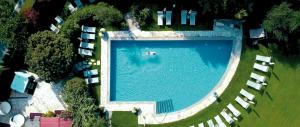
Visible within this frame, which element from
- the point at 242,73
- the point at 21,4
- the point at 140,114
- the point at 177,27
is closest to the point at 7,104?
the point at 21,4

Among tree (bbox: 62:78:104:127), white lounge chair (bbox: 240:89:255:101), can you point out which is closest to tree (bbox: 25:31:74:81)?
tree (bbox: 62:78:104:127)

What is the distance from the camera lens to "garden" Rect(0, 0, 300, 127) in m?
34.8

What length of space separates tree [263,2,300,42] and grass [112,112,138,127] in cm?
1091

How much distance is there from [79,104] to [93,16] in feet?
19.9

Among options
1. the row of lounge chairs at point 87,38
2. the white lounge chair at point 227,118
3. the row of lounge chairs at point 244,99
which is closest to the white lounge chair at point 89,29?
the row of lounge chairs at point 87,38

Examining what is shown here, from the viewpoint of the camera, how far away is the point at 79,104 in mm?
35156

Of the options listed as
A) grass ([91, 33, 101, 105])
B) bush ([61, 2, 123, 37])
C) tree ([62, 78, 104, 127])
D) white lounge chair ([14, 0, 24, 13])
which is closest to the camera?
tree ([62, 78, 104, 127])

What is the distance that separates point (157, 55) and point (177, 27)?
7.81ft

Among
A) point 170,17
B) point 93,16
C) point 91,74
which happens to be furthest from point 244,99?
point 93,16

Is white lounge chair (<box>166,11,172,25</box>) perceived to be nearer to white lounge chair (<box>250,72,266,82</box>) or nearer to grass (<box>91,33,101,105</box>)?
grass (<box>91,33,101,105</box>)

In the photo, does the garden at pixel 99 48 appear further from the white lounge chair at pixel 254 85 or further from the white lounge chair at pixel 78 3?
the white lounge chair at pixel 254 85

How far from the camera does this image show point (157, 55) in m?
36.7

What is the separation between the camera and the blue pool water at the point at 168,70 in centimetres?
3644

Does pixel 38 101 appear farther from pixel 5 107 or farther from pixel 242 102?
pixel 242 102
